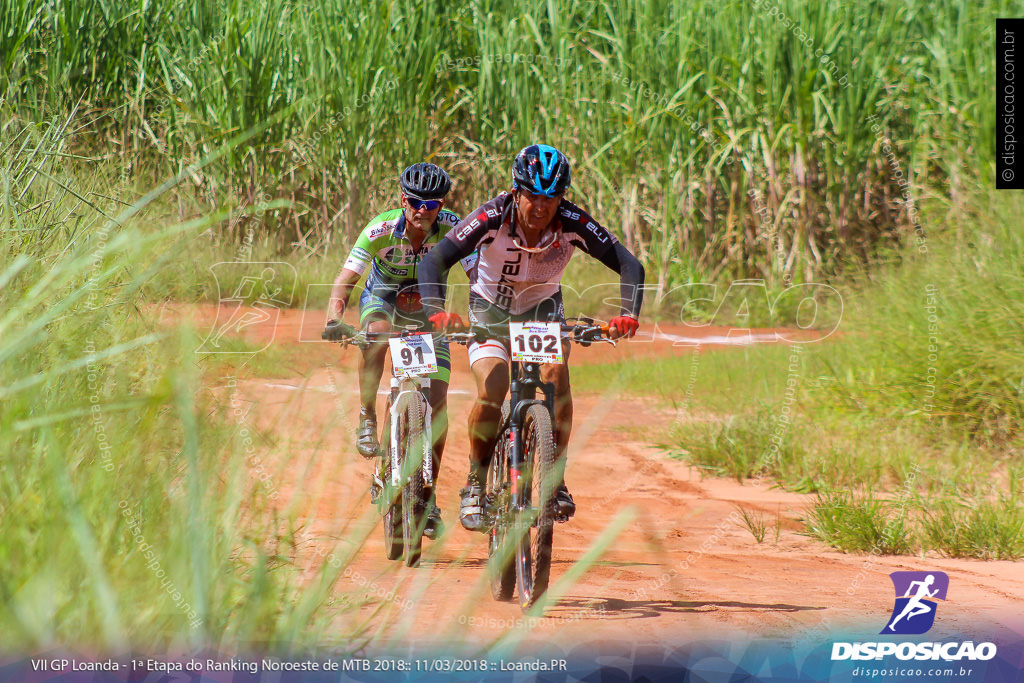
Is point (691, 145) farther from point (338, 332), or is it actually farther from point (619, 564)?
point (338, 332)

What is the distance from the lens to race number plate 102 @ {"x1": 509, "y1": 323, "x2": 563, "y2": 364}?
4762 millimetres

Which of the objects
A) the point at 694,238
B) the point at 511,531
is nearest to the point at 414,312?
the point at 511,531

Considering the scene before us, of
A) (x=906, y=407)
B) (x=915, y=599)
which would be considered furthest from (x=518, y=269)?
(x=906, y=407)

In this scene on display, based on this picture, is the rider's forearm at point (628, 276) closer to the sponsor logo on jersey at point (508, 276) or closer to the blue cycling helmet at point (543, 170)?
the sponsor logo on jersey at point (508, 276)

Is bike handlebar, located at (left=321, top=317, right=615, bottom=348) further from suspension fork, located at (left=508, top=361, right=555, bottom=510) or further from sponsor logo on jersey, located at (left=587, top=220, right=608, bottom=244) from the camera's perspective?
sponsor logo on jersey, located at (left=587, top=220, right=608, bottom=244)

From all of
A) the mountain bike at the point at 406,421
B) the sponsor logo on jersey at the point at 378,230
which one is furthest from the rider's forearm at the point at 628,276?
the sponsor logo on jersey at the point at 378,230

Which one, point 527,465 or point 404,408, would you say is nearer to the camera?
point 527,465

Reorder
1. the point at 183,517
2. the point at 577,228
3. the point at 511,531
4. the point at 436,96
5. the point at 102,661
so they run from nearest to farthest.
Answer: the point at 102,661
the point at 183,517
the point at 511,531
the point at 577,228
the point at 436,96

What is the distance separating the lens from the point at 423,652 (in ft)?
9.61

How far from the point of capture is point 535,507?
183 inches

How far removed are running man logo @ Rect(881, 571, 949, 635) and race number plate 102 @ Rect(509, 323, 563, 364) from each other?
5.89 feet

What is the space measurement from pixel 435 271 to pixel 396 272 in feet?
3.82

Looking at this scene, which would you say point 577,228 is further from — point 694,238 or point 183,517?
point 694,238

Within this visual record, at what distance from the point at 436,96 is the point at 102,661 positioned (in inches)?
470
